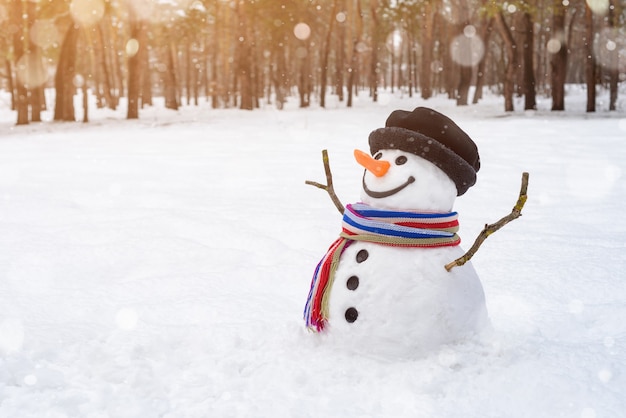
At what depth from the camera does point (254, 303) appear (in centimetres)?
321

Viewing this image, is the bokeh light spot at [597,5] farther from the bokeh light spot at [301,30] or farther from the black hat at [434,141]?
the black hat at [434,141]

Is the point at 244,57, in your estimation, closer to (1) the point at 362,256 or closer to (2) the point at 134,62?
(2) the point at 134,62

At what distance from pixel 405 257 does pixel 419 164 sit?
40 cm

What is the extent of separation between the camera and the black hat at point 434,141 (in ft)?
8.00

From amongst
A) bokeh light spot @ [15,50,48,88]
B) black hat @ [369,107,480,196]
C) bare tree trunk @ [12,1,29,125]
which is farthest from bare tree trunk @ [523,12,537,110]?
black hat @ [369,107,480,196]

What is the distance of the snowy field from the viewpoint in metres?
2.17

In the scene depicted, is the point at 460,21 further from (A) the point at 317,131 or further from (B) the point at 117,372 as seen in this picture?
(B) the point at 117,372

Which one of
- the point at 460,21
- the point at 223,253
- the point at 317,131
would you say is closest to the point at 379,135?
the point at 223,253

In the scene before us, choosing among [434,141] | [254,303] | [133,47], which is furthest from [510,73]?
[434,141]

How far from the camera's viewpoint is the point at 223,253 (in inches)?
163

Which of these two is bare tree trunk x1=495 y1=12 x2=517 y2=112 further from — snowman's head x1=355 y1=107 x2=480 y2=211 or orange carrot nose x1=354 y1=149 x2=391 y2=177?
orange carrot nose x1=354 y1=149 x2=391 y2=177

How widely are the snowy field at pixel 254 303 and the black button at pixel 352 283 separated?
0.31 m

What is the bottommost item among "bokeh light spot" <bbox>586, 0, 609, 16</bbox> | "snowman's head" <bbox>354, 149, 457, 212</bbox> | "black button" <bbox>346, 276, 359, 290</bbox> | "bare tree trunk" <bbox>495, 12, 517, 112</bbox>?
"black button" <bbox>346, 276, 359, 290</bbox>

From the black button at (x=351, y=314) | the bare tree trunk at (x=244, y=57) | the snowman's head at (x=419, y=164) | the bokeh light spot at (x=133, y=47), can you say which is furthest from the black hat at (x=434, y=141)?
the bare tree trunk at (x=244, y=57)
